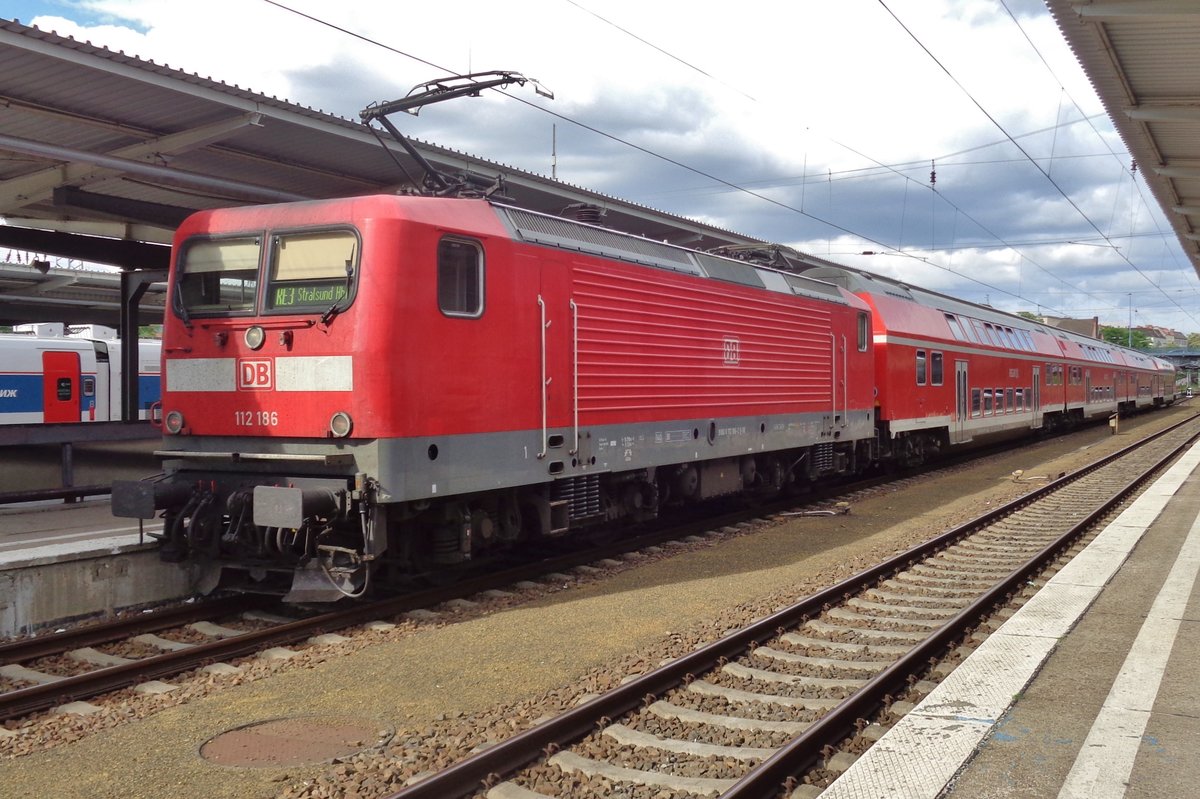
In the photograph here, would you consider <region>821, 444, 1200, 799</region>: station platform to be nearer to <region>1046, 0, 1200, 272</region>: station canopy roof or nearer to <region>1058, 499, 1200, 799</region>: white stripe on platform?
<region>1058, 499, 1200, 799</region>: white stripe on platform

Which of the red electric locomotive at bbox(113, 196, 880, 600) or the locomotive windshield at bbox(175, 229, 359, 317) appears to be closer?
the red electric locomotive at bbox(113, 196, 880, 600)

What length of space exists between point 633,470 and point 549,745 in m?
6.03

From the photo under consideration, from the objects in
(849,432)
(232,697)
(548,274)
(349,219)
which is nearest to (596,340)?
(548,274)

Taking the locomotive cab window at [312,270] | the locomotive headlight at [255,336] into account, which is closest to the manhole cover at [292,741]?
the locomotive cab window at [312,270]

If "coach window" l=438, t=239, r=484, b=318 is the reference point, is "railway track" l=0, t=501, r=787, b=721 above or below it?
below

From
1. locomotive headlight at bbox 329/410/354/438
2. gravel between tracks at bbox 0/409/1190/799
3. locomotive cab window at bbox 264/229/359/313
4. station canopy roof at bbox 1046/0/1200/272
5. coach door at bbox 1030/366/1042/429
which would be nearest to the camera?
gravel between tracks at bbox 0/409/1190/799

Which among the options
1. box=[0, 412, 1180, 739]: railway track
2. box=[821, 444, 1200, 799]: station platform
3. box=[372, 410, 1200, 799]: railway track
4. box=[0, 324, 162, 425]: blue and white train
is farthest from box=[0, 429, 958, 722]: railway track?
box=[0, 324, 162, 425]: blue and white train

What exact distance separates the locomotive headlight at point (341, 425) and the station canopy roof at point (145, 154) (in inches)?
177

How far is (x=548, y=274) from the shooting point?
9.20m

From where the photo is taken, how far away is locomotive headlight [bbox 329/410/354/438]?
7500 millimetres

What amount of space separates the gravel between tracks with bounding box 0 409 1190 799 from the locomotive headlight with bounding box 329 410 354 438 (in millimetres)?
1571

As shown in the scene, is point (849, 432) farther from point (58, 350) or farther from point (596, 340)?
point (58, 350)

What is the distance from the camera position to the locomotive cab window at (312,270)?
25.4ft

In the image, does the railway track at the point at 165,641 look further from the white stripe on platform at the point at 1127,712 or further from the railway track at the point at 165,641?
the white stripe on platform at the point at 1127,712
